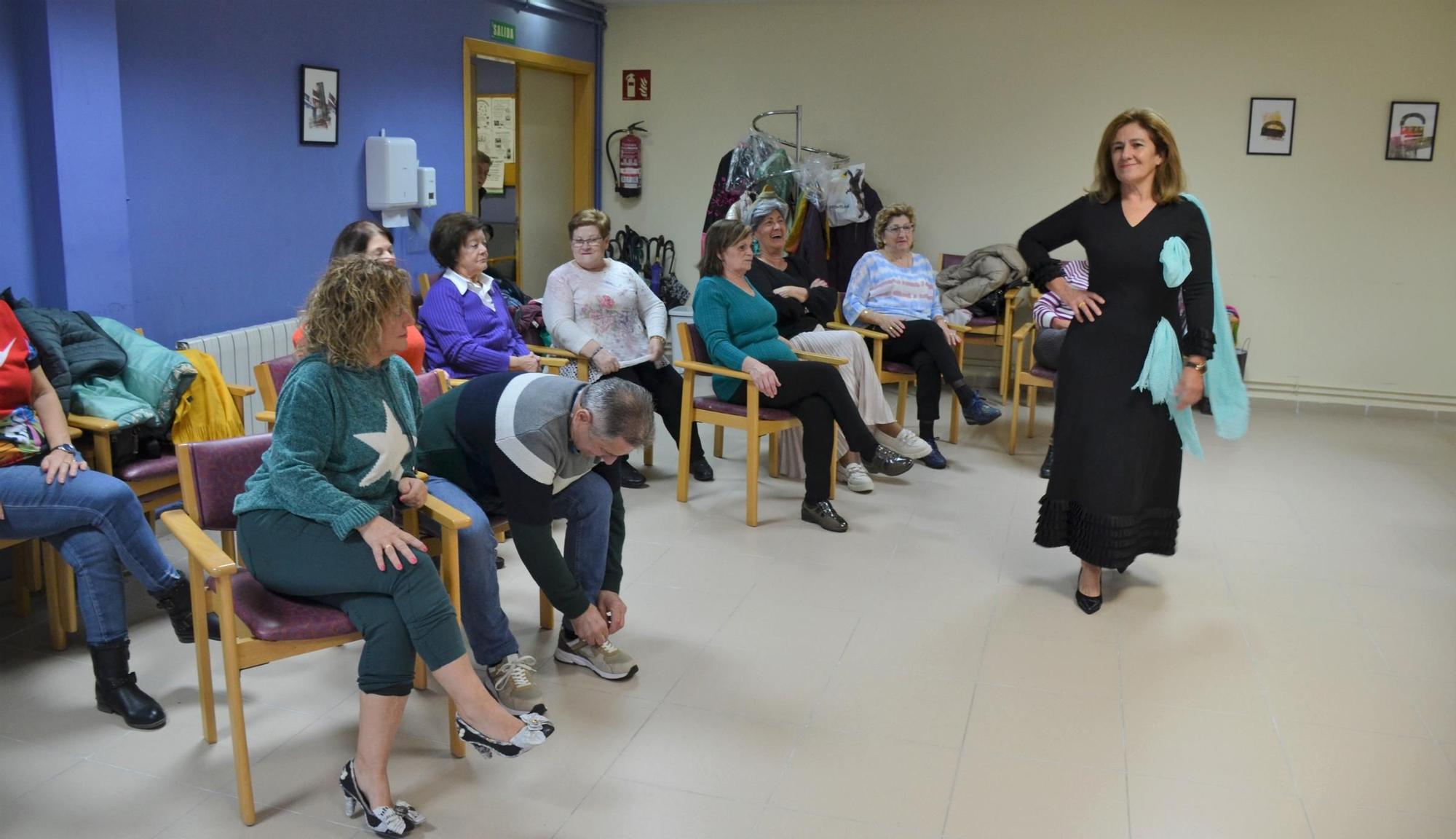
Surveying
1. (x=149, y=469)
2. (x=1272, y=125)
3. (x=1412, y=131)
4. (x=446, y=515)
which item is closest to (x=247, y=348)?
(x=149, y=469)

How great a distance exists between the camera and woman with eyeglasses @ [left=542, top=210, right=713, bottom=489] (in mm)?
4879

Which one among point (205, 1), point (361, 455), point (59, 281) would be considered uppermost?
point (205, 1)

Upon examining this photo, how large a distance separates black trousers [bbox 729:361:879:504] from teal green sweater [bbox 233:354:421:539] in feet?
7.03

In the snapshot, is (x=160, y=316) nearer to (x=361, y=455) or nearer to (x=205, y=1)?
(x=205, y=1)

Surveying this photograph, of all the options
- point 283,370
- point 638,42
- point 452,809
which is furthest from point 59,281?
point 638,42

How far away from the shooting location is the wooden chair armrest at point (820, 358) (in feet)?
15.8

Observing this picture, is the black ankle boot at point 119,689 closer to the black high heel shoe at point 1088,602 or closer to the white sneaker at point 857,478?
the black high heel shoe at point 1088,602

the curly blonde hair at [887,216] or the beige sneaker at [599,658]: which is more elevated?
the curly blonde hair at [887,216]

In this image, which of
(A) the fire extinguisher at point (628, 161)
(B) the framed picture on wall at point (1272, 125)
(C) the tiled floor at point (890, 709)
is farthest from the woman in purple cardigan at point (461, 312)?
(B) the framed picture on wall at point (1272, 125)

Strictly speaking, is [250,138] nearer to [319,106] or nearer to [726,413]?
[319,106]

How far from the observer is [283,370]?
3543 millimetres

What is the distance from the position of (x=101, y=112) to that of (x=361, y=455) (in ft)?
7.07

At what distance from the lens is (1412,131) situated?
6.66 metres

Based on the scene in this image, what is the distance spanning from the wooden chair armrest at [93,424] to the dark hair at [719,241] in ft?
7.48
